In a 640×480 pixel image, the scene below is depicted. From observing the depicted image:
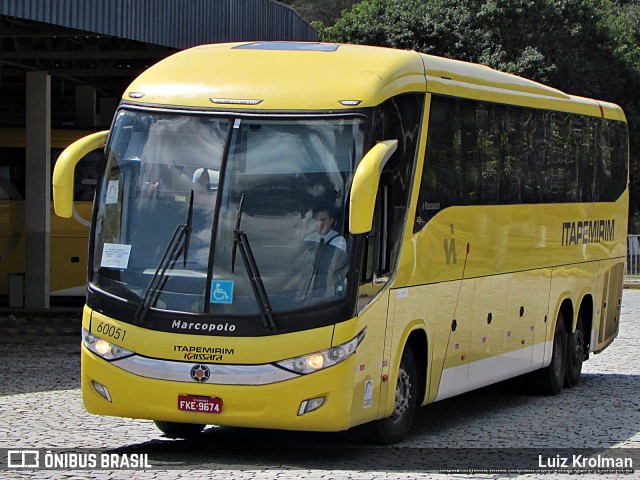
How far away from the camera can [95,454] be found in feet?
34.9

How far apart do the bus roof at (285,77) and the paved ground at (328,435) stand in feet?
9.04

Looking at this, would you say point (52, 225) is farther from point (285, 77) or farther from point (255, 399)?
point (255, 399)

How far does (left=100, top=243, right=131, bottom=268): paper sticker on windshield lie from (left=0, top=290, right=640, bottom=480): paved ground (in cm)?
152

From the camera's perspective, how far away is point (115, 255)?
10.5m

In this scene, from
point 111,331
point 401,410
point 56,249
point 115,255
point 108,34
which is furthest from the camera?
point 56,249

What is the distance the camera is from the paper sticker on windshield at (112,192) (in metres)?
10.6

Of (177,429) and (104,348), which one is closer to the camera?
(104,348)

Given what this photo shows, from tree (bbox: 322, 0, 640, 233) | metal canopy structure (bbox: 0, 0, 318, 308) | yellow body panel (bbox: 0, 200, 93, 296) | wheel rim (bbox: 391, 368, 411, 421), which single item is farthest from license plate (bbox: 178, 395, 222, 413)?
tree (bbox: 322, 0, 640, 233)

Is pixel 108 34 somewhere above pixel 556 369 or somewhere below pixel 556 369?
above

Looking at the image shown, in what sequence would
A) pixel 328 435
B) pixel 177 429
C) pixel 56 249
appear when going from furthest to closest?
pixel 56 249 → pixel 328 435 → pixel 177 429

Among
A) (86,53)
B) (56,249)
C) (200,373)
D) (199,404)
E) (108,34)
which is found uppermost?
(108,34)

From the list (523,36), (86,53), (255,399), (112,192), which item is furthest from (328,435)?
(523,36)

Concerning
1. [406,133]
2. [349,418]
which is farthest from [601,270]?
[349,418]

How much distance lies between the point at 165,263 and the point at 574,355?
27.1ft
